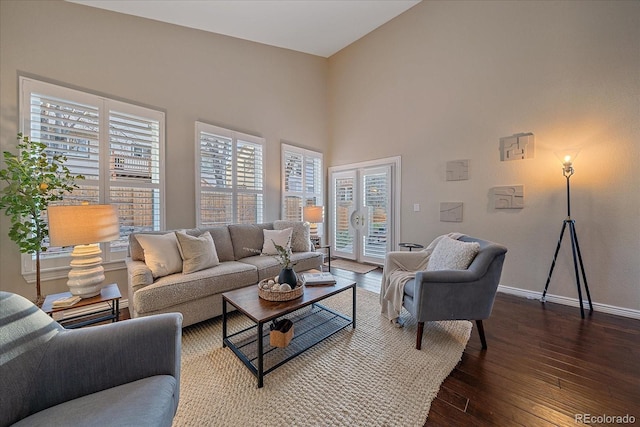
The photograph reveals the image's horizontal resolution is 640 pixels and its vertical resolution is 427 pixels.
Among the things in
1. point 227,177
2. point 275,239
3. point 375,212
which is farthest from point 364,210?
point 227,177

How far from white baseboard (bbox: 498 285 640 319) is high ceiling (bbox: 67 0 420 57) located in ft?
15.1

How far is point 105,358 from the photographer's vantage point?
99 cm

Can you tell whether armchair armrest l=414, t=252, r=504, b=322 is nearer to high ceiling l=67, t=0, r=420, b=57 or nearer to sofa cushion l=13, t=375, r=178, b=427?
sofa cushion l=13, t=375, r=178, b=427

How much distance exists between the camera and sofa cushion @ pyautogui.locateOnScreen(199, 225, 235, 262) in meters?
2.92

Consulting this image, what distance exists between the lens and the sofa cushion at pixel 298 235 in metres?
3.56

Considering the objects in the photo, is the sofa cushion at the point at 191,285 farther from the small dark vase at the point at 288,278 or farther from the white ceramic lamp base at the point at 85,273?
the small dark vase at the point at 288,278

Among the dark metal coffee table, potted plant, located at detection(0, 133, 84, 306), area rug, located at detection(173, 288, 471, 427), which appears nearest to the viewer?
area rug, located at detection(173, 288, 471, 427)

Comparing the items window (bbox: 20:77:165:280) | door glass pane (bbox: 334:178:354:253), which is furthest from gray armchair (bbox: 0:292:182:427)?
door glass pane (bbox: 334:178:354:253)

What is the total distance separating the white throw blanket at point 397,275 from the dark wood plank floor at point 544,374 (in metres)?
0.63

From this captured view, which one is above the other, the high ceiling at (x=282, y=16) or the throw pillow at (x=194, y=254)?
the high ceiling at (x=282, y=16)

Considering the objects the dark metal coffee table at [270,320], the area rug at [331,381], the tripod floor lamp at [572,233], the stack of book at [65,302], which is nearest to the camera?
the area rug at [331,381]

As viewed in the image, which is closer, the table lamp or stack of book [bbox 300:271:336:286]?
stack of book [bbox 300:271:336:286]

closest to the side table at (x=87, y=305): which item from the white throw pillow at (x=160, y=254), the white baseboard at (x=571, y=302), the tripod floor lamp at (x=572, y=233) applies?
the white throw pillow at (x=160, y=254)

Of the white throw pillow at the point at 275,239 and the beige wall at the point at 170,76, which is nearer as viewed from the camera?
the beige wall at the point at 170,76
